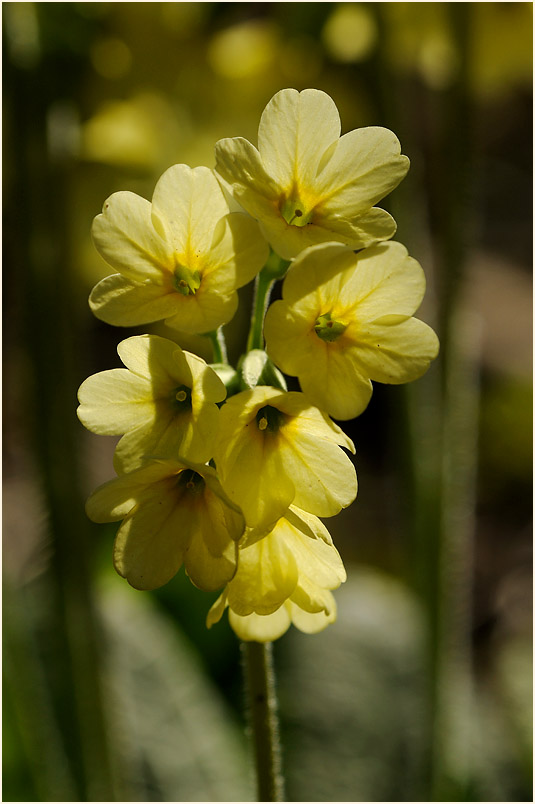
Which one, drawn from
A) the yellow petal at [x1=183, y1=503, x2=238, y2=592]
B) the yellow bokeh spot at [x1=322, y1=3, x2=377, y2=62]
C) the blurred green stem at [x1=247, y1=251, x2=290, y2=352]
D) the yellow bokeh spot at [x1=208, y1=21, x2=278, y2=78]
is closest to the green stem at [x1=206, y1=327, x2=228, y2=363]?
the blurred green stem at [x1=247, y1=251, x2=290, y2=352]

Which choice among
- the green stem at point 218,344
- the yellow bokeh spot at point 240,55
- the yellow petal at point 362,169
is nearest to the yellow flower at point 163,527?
the green stem at point 218,344

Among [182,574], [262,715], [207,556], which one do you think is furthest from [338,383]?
[182,574]

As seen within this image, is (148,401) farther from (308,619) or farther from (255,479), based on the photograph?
(308,619)

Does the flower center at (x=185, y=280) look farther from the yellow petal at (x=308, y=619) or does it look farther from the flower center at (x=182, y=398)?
the yellow petal at (x=308, y=619)

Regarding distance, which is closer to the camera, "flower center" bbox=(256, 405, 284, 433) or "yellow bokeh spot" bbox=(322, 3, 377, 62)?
"flower center" bbox=(256, 405, 284, 433)

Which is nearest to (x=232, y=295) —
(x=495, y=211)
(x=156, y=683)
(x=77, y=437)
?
(x=77, y=437)

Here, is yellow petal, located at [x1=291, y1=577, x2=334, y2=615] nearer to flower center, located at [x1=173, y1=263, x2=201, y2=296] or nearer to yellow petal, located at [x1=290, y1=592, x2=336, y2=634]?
yellow petal, located at [x1=290, y1=592, x2=336, y2=634]

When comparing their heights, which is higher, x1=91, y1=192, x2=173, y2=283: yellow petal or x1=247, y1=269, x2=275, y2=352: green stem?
x1=91, y1=192, x2=173, y2=283: yellow petal
